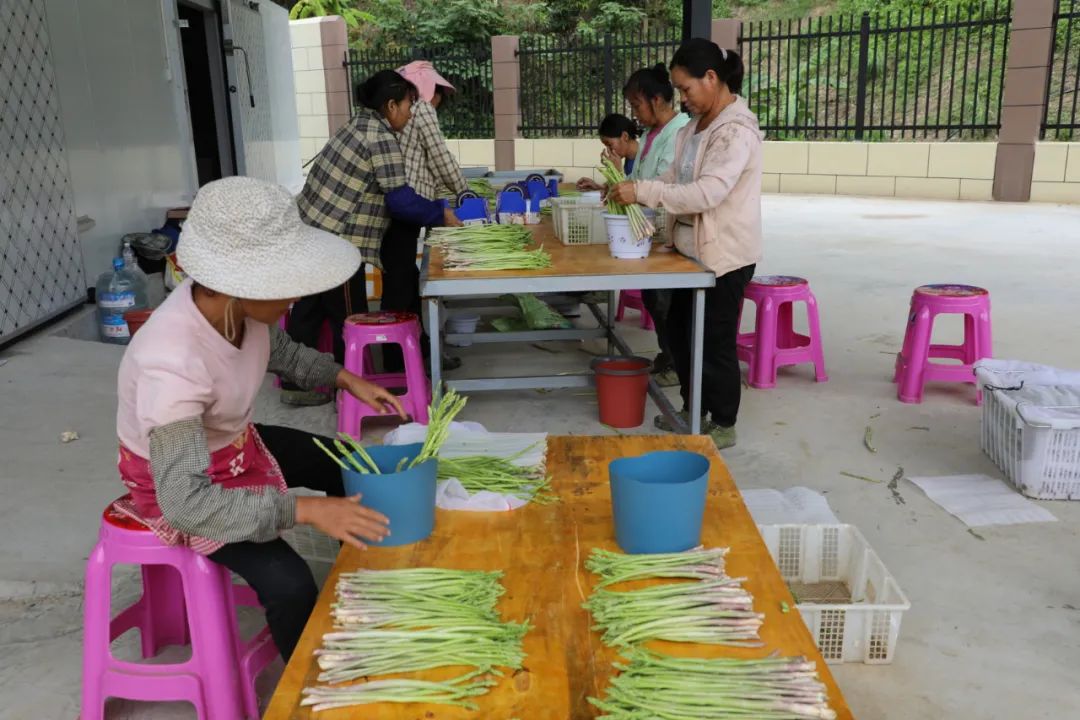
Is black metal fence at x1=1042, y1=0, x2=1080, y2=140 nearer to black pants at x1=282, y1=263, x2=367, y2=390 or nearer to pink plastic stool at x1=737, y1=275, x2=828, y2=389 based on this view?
pink plastic stool at x1=737, y1=275, x2=828, y2=389

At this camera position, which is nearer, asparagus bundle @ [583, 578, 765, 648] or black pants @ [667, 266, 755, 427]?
asparagus bundle @ [583, 578, 765, 648]

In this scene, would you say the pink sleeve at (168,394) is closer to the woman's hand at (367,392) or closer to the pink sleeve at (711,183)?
the woman's hand at (367,392)

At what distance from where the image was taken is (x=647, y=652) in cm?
133

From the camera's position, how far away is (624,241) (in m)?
3.69

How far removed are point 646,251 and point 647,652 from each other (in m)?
2.56

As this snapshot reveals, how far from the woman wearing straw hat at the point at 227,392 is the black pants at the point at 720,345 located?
2200mm

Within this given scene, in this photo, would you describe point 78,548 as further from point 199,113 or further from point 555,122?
point 555,122

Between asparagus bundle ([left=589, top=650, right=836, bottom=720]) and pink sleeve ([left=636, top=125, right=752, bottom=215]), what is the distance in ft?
7.85

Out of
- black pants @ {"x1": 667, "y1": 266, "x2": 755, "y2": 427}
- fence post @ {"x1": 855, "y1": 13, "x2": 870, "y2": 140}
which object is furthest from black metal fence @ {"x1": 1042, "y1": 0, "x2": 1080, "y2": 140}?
black pants @ {"x1": 667, "y1": 266, "x2": 755, "y2": 427}

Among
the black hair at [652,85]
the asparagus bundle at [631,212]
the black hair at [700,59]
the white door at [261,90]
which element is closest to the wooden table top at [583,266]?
the asparagus bundle at [631,212]

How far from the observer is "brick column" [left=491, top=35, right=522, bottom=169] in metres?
13.8

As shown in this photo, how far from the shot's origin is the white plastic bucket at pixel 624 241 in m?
3.67

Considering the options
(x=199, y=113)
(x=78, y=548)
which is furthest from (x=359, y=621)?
(x=199, y=113)

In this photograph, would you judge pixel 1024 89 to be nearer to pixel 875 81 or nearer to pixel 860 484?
pixel 875 81
